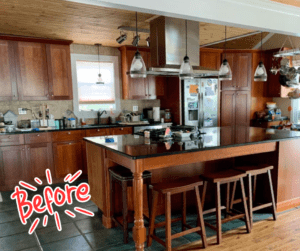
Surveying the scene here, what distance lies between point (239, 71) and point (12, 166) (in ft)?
15.9

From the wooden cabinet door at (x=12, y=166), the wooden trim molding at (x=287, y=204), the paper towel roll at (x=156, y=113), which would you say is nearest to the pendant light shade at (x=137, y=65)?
the wooden trim molding at (x=287, y=204)

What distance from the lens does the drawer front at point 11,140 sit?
404cm

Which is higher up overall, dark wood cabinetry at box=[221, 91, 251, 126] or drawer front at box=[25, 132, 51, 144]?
dark wood cabinetry at box=[221, 91, 251, 126]

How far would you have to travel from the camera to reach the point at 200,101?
5.40 m

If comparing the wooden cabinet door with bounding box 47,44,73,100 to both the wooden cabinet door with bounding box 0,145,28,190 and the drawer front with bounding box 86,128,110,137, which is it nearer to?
the drawer front with bounding box 86,128,110,137

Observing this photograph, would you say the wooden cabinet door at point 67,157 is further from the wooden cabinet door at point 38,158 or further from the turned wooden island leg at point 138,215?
the turned wooden island leg at point 138,215

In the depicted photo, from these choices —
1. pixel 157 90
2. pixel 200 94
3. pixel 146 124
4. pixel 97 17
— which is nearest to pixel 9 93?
pixel 97 17

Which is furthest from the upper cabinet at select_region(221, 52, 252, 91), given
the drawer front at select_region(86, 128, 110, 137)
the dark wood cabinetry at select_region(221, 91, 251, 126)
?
the drawer front at select_region(86, 128, 110, 137)

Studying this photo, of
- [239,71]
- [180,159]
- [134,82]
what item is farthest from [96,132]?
[239,71]

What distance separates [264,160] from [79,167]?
9.92 ft

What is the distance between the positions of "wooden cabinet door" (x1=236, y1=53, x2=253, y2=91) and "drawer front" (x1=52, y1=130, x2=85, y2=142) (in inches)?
141

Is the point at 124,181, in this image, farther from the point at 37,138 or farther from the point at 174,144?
the point at 37,138

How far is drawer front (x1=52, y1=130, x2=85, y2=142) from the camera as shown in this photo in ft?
14.5

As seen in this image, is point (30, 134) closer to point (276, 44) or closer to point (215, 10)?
point (215, 10)
